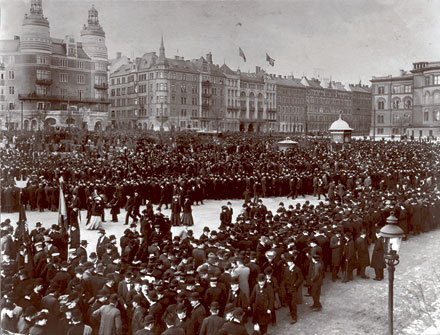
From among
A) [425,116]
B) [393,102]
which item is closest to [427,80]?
[425,116]

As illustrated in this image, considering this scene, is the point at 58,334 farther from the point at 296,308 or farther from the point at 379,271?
the point at 379,271

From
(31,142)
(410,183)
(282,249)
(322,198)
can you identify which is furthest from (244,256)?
(31,142)

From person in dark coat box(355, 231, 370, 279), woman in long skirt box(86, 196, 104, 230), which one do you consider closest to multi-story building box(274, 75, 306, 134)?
woman in long skirt box(86, 196, 104, 230)

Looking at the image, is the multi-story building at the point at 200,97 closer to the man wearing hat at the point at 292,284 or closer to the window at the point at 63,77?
the window at the point at 63,77

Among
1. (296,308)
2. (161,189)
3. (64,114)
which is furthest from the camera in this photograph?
(64,114)

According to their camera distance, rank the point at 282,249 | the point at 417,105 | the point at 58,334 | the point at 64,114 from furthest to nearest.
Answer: the point at 417,105 → the point at 64,114 → the point at 282,249 → the point at 58,334

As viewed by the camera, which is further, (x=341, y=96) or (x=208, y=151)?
(x=341, y=96)

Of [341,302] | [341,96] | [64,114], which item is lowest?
[341,302]

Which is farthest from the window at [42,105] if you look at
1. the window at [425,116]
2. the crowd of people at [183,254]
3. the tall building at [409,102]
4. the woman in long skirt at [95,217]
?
the window at [425,116]
